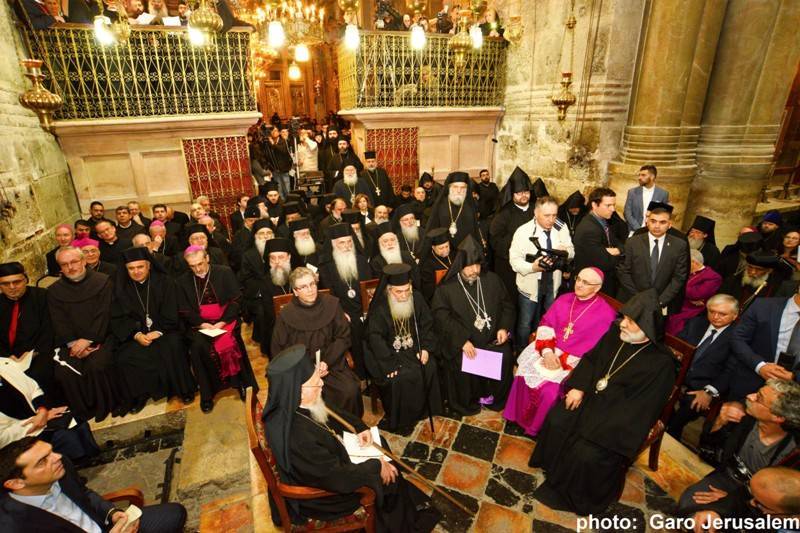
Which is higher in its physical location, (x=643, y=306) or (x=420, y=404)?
(x=643, y=306)

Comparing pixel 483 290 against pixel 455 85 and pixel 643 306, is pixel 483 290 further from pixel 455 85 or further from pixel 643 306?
pixel 455 85

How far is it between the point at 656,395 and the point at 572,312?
0.93 metres

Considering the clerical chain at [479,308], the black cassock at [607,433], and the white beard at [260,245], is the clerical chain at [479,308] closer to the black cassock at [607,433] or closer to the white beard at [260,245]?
the black cassock at [607,433]

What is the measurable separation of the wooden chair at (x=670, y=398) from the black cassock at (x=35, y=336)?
5296mm

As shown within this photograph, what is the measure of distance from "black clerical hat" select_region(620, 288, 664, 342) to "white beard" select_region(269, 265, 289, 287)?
11.7 ft

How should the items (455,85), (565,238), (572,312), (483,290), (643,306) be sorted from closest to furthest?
(643,306), (572,312), (483,290), (565,238), (455,85)

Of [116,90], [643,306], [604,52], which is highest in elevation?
[604,52]

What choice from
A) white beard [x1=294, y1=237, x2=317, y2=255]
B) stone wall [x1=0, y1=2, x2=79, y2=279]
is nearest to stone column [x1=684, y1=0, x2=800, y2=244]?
white beard [x1=294, y1=237, x2=317, y2=255]

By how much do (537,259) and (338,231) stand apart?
2.20 metres

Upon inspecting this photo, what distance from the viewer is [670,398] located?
10.4 feet

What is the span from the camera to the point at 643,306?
291 cm

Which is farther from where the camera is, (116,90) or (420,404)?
(116,90)

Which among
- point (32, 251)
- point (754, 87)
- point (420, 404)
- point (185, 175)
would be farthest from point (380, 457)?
point (754, 87)

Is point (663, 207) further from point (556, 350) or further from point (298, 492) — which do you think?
point (298, 492)
